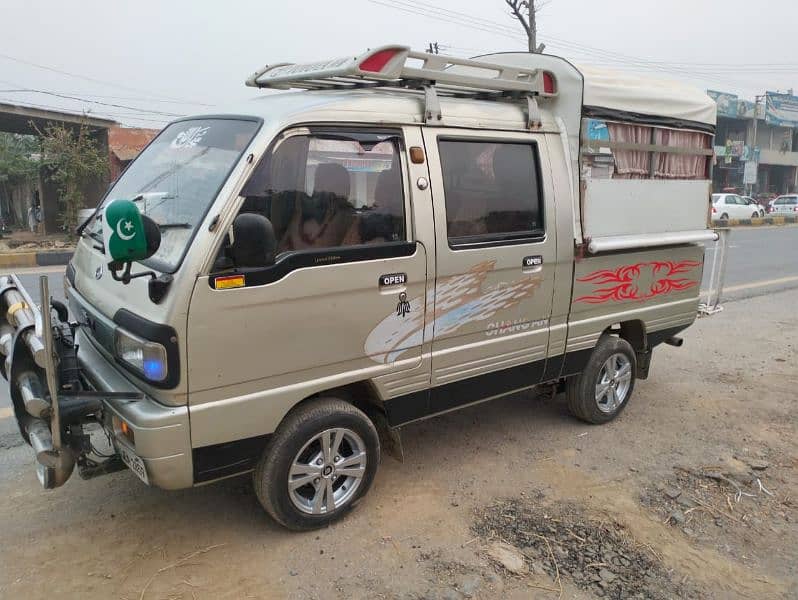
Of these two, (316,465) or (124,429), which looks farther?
(316,465)

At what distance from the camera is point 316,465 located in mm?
3123

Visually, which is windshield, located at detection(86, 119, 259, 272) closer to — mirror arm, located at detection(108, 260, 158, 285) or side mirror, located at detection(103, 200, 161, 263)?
mirror arm, located at detection(108, 260, 158, 285)

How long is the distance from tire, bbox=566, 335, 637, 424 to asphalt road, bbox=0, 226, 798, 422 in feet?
13.0

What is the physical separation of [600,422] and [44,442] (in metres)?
3.59

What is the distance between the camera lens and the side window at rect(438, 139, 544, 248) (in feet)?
11.2

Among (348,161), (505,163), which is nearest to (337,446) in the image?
(348,161)

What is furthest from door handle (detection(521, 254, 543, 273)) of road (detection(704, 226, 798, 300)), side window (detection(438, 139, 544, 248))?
road (detection(704, 226, 798, 300))

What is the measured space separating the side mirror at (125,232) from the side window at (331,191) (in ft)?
1.48

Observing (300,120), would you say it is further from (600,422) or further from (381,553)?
(600,422)

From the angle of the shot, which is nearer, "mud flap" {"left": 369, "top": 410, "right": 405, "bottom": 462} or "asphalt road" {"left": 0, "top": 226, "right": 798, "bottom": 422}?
"mud flap" {"left": 369, "top": 410, "right": 405, "bottom": 462}

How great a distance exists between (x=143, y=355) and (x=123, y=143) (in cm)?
1751

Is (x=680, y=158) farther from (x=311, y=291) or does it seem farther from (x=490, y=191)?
(x=311, y=291)

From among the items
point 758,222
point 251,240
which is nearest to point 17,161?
point 251,240

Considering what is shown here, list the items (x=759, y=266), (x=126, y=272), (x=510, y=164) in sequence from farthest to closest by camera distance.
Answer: (x=759, y=266), (x=510, y=164), (x=126, y=272)
